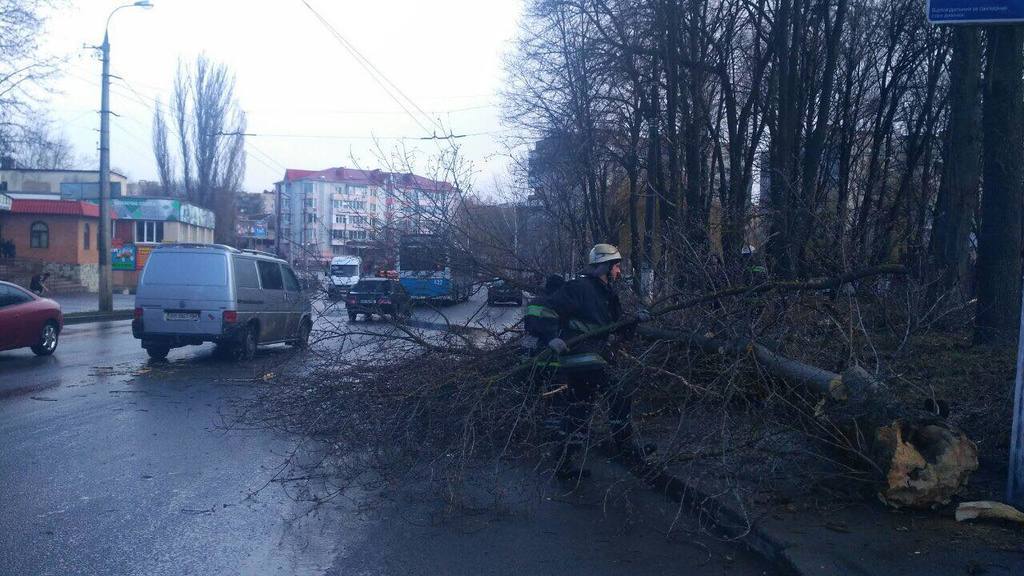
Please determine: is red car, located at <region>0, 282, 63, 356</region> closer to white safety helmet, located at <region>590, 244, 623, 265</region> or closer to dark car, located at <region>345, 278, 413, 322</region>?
dark car, located at <region>345, 278, 413, 322</region>

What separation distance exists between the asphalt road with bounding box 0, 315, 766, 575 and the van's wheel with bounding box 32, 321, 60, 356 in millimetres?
7165

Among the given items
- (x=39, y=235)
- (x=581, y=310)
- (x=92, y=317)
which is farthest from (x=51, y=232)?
(x=581, y=310)

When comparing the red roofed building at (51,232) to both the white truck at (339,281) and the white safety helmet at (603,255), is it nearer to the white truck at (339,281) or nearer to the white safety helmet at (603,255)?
the white truck at (339,281)

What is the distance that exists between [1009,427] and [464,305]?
4.98 meters

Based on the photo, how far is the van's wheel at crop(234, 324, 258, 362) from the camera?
14.7m

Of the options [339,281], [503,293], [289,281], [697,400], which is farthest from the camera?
[289,281]

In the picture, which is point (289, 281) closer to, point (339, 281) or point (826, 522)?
point (339, 281)

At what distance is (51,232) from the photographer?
1823 inches

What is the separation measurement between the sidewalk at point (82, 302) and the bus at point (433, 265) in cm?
2359

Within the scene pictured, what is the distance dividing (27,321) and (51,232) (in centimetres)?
3549

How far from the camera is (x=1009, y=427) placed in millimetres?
6805

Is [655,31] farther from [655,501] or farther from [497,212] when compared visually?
[655,501]

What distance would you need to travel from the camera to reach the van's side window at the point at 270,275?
15.5 m

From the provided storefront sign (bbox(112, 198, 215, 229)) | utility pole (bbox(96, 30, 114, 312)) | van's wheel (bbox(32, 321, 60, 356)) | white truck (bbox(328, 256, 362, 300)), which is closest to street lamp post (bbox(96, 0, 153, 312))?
utility pole (bbox(96, 30, 114, 312))
